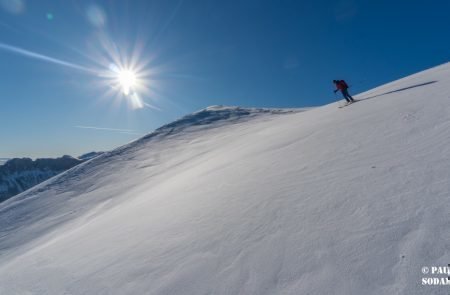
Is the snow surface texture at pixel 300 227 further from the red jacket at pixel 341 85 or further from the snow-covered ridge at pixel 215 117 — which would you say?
the snow-covered ridge at pixel 215 117

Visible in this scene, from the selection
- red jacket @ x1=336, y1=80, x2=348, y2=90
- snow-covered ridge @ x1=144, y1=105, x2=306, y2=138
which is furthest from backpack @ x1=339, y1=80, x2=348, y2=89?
snow-covered ridge @ x1=144, y1=105, x2=306, y2=138

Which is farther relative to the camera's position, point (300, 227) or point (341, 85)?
point (341, 85)

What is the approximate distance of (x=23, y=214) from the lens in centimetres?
1372

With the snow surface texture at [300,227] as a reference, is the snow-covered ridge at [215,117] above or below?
above

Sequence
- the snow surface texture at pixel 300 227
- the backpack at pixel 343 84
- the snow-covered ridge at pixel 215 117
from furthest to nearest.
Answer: the snow-covered ridge at pixel 215 117
the backpack at pixel 343 84
the snow surface texture at pixel 300 227

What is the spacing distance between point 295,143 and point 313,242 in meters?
4.83

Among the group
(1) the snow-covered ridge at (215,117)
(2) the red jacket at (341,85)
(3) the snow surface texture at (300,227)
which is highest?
(1) the snow-covered ridge at (215,117)

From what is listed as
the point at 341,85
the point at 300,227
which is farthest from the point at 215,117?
the point at 300,227

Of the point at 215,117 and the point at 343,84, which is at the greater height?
the point at 215,117

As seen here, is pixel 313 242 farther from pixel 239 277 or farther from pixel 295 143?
pixel 295 143

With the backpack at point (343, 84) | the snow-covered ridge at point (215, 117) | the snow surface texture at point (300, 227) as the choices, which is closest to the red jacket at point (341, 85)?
the backpack at point (343, 84)

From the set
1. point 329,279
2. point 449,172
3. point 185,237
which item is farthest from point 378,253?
point 185,237

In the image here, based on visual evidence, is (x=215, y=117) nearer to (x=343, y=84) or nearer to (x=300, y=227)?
(x=343, y=84)

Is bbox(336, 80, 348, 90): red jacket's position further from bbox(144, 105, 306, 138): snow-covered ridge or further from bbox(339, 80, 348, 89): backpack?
bbox(144, 105, 306, 138): snow-covered ridge
